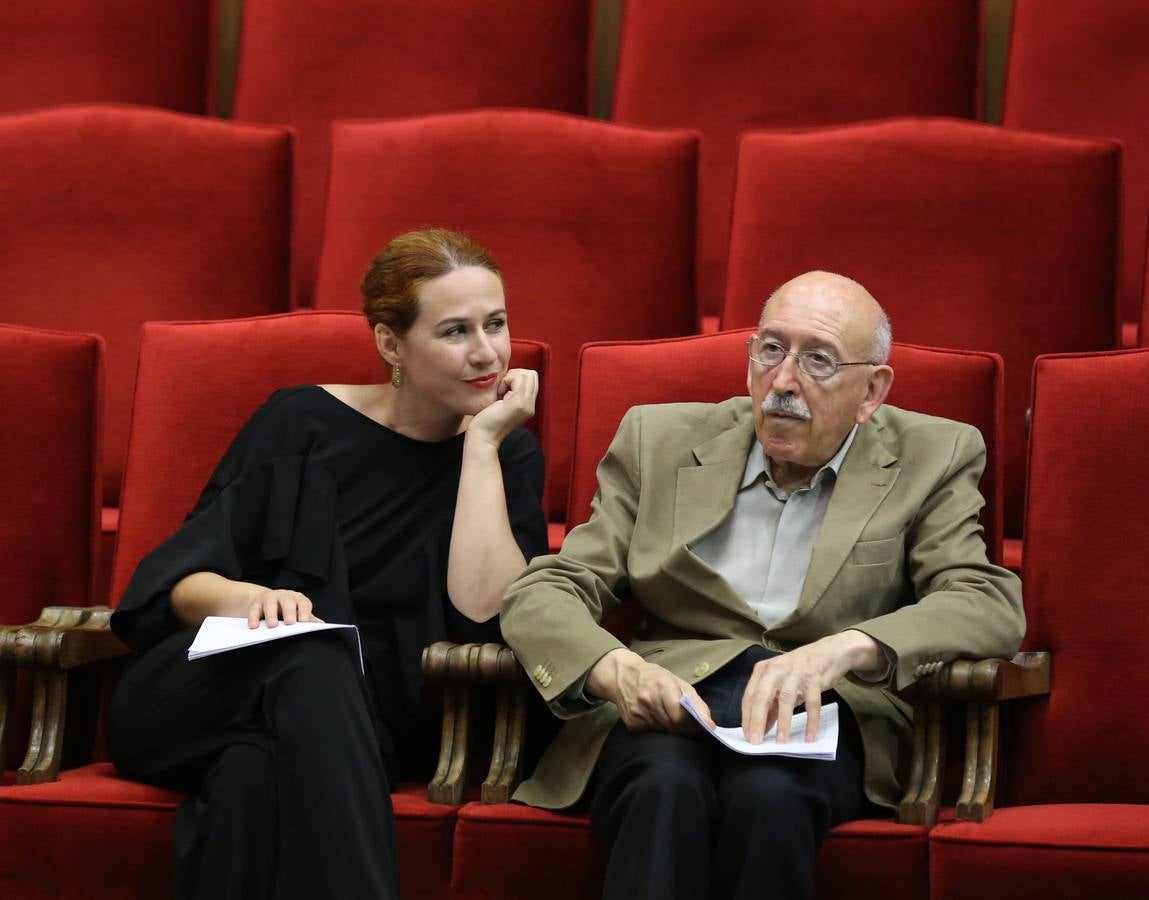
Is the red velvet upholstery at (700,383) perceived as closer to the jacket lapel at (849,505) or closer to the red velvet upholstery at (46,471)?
the jacket lapel at (849,505)

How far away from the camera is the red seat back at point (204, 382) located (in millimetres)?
1050

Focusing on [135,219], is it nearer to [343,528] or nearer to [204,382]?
[204,382]

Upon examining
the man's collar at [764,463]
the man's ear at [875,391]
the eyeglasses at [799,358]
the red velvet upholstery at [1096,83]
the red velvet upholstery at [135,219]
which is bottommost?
the man's collar at [764,463]

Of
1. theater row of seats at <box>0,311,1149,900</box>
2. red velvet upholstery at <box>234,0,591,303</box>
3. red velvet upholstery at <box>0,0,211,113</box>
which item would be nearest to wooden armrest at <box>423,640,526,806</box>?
theater row of seats at <box>0,311,1149,900</box>

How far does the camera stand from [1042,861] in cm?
77

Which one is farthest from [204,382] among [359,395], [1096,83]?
[1096,83]

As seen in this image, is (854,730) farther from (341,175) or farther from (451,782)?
(341,175)

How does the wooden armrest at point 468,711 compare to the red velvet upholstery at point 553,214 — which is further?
the red velvet upholstery at point 553,214

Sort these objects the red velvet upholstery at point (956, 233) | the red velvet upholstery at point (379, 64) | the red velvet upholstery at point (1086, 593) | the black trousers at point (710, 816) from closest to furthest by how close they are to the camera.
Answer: the black trousers at point (710, 816)
the red velvet upholstery at point (1086, 593)
the red velvet upholstery at point (956, 233)
the red velvet upholstery at point (379, 64)

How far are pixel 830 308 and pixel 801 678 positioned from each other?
23 centimetres

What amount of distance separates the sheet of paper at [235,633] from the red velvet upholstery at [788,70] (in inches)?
24.2

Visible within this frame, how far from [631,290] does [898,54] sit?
35 centimetres

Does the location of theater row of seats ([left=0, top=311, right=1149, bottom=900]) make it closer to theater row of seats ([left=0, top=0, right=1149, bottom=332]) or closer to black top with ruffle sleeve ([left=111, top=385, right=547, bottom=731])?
black top with ruffle sleeve ([left=111, top=385, right=547, bottom=731])

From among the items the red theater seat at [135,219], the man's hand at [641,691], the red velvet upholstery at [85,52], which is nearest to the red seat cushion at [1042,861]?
the man's hand at [641,691]
